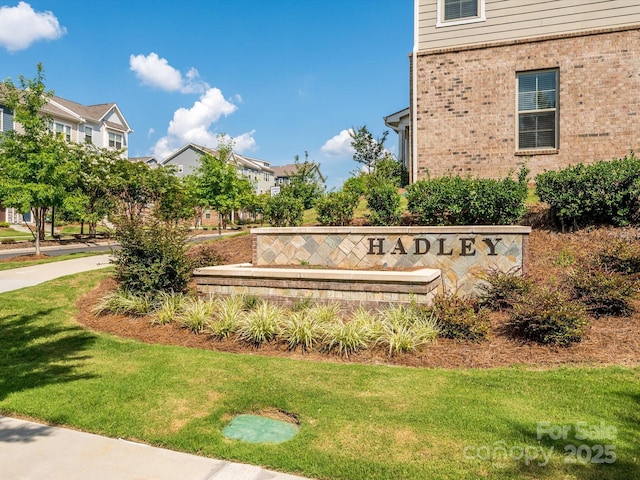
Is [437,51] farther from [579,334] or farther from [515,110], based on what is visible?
[579,334]

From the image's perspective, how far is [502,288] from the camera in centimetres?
726

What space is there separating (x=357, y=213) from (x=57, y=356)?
7658mm

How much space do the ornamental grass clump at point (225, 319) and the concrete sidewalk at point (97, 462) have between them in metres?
3.01

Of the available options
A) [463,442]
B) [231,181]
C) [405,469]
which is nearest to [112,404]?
[405,469]

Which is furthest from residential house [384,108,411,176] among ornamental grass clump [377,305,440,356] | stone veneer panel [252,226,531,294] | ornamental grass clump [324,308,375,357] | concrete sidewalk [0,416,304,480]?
concrete sidewalk [0,416,304,480]

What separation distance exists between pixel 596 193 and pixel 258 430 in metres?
8.01

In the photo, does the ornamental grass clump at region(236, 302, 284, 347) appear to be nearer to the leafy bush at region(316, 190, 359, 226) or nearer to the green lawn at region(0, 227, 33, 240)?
the leafy bush at region(316, 190, 359, 226)

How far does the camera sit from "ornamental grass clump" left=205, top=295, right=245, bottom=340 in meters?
6.91

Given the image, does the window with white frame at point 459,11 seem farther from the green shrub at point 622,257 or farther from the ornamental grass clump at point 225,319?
the ornamental grass clump at point 225,319

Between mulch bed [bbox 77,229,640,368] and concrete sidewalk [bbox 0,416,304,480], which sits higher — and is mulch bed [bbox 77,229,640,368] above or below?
above

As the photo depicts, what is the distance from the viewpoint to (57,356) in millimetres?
6152

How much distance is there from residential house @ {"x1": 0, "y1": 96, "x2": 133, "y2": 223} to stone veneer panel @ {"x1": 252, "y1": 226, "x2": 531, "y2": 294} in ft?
101

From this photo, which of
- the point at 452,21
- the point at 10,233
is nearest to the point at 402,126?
the point at 452,21

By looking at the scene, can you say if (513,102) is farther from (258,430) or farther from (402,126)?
(258,430)
